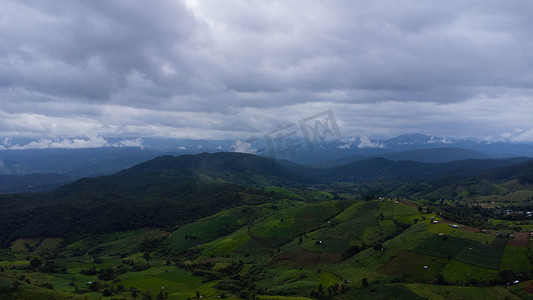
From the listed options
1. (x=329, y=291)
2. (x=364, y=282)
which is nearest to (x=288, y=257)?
(x=329, y=291)

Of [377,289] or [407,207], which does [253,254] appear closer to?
[377,289]

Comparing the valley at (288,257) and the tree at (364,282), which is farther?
the tree at (364,282)

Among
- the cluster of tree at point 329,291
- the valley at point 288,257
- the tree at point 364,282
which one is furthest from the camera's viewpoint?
→ the tree at point 364,282

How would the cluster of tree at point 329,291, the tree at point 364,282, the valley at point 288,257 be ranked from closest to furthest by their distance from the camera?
the cluster of tree at point 329,291 < the valley at point 288,257 < the tree at point 364,282

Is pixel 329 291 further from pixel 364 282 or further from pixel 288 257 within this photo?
pixel 288 257

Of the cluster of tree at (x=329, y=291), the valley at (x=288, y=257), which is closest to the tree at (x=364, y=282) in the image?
the valley at (x=288, y=257)

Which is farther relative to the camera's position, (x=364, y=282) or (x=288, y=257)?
(x=288, y=257)

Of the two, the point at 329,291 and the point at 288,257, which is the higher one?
the point at 329,291

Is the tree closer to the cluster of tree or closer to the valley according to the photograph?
the valley

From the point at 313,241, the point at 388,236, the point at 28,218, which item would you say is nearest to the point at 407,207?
the point at 388,236

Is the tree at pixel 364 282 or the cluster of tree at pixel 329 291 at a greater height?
the tree at pixel 364 282

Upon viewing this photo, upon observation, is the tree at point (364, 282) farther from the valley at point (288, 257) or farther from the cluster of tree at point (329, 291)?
the cluster of tree at point (329, 291)
